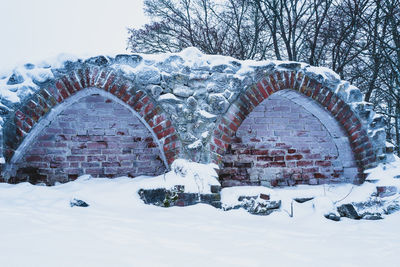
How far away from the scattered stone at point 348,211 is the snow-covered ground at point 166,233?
0.37ft

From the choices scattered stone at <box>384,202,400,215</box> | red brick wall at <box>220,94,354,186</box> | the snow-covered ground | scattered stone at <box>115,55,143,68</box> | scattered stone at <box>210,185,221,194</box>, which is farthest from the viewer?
red brick wall at <box>220,94,354,186</box>

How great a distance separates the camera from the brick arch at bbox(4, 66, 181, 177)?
3.00 meters

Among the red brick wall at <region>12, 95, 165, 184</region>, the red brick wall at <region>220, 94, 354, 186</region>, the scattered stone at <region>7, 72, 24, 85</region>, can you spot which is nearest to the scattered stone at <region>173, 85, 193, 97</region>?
the red brick wall at <region>12, 95, 165, 184</region>

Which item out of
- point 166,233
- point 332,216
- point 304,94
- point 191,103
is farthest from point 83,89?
point 332,216

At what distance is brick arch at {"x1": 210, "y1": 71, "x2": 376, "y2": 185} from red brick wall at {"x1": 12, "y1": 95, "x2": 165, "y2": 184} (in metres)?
0.99

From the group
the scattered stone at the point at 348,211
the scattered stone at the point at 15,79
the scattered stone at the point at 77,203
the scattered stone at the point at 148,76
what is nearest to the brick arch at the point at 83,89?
the scattered stone at the point at 148,76

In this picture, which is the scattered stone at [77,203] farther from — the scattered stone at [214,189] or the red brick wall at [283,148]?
the red brick wall at [283,148]

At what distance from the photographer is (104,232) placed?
5.95ft

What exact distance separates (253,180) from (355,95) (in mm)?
1743

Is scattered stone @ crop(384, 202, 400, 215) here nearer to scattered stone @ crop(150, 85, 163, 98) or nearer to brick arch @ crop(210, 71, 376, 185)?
brick arch @ crop(210, 71, 376, 185)

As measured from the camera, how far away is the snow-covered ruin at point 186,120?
10.1 ft

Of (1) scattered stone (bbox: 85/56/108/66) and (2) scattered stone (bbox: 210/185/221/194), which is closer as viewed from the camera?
(2) scattered stone (bbox: 210/185/221/194)

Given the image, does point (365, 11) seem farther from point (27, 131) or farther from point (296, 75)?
point (27, 131)

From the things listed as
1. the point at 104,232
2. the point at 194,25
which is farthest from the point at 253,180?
the point at 194,25
